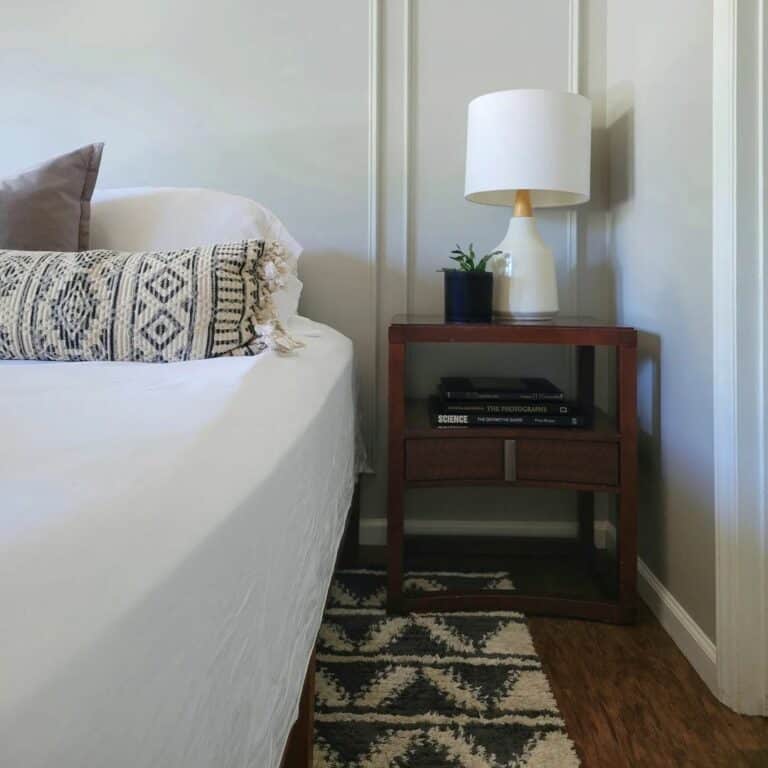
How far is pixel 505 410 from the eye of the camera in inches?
61.6

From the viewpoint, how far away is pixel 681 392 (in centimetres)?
143

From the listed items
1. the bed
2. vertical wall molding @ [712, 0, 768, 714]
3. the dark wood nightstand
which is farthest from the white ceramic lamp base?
the bed

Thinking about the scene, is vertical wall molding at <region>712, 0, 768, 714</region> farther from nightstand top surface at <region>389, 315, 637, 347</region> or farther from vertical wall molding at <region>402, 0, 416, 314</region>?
vertical wall molding at <region>402, 0, 416, 314</region>

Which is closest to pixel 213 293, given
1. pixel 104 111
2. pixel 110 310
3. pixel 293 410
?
pixel 110 310

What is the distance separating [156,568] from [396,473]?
116cm

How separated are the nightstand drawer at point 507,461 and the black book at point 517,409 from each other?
7 cm

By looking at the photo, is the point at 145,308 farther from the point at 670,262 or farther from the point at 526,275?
the point at 670,262

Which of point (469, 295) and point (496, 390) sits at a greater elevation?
point (469, 295)

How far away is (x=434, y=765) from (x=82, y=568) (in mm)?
871

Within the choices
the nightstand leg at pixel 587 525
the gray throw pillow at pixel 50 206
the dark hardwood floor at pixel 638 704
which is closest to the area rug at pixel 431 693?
the dark hardwood floor at pixel 638 704

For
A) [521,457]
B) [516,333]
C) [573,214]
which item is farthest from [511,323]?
[573,214]

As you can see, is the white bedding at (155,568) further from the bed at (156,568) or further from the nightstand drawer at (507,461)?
the nightstand drawer at (507,461)

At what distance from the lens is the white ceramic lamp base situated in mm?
1675

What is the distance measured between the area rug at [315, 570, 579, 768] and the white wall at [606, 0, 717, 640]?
40 cm
